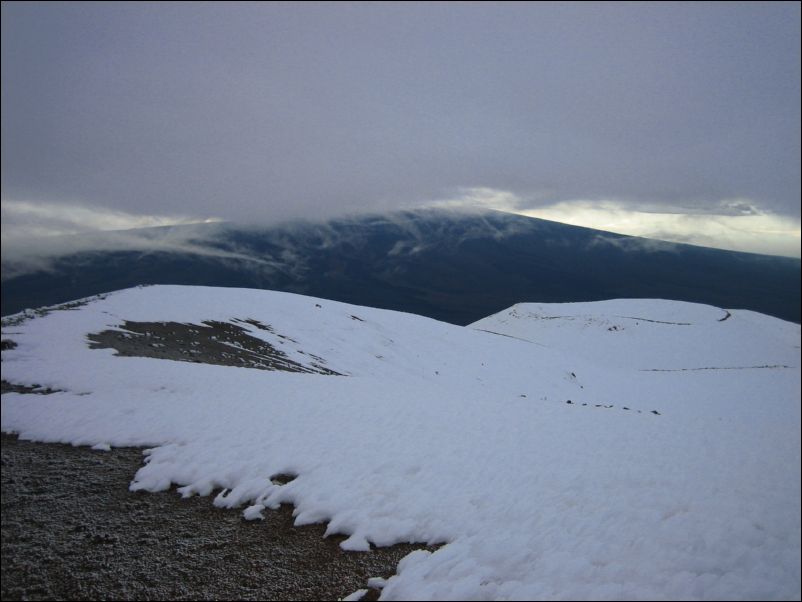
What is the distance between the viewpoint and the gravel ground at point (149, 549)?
519 cm

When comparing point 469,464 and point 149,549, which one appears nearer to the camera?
point 149,549

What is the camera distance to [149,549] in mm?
5945

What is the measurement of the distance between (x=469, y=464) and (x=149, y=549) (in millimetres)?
6700

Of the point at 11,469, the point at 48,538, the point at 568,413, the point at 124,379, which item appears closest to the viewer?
the point at 48,538

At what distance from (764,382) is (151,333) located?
30930mm

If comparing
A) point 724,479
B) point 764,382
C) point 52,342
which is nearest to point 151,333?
point 52,342

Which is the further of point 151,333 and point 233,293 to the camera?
point 233,293

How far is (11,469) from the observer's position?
306 inches

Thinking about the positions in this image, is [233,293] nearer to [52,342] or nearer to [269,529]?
[52,342]

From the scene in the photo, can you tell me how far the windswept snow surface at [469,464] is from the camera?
5129mm

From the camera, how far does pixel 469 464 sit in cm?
927

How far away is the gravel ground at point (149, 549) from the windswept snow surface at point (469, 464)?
42 centimetres

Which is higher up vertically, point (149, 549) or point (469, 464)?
point (469, 464)

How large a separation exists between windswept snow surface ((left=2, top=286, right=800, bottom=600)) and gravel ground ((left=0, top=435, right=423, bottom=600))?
0.42 m
